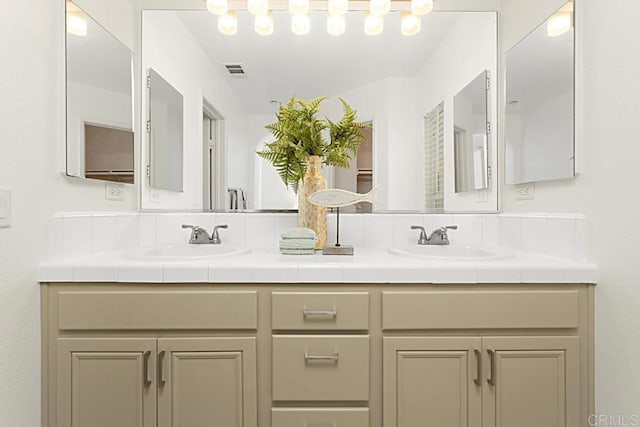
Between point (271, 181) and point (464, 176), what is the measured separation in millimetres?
929

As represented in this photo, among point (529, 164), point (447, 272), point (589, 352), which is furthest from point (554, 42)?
point (589, 352)

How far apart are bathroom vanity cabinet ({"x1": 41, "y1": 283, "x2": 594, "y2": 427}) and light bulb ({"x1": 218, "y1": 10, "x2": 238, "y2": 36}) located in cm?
126

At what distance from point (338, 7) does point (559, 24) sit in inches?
36.1

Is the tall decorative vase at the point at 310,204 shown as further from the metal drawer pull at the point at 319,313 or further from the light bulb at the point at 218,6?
the light bulb at the point at 218,6

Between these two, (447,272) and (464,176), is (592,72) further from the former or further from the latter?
(447,272)

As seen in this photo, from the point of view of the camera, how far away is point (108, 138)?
5.13 ft

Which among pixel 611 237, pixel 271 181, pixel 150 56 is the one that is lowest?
pixel 611 237

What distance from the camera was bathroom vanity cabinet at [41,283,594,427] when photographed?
3.92 feet

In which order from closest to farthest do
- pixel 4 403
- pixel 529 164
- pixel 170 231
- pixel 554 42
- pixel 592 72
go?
pixel 4 403, pixel 592 72, pixel 554 42, pixel 529 164, pixel 170 231

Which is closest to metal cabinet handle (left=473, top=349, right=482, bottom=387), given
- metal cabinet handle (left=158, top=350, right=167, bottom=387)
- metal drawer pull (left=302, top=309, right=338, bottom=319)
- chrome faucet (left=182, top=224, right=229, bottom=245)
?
metal drawer pull (left=302, top=309, right=338, bottom=319)

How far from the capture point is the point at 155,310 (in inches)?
47.1

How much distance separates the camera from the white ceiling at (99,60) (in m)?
1.40

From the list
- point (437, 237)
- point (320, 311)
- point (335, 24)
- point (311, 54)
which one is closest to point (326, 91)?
point (311, 54)

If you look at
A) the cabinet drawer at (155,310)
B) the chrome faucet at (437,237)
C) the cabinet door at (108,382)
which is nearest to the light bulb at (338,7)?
the chrome faucet at (437,237)
